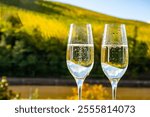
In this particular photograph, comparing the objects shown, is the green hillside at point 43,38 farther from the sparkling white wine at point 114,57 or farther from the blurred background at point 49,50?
the sparkling white wine at point 114,57

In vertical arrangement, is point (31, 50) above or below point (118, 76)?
below

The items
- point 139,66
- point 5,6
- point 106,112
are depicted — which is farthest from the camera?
point 5,6

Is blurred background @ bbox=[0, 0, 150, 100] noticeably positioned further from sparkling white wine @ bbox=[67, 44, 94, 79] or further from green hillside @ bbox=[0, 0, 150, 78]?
sparkling white wine @ bbox=[67, 44, 94, 79]

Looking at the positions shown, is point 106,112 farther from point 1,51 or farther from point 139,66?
point 1,51

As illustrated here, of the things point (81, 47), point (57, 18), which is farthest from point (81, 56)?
point (57, 18)

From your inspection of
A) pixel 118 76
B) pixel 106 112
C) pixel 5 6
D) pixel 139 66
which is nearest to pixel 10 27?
pixel 5 6

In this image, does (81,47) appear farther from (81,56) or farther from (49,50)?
(49,50)

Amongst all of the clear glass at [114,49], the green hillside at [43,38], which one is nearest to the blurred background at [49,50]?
the green hillside at [43,38]
